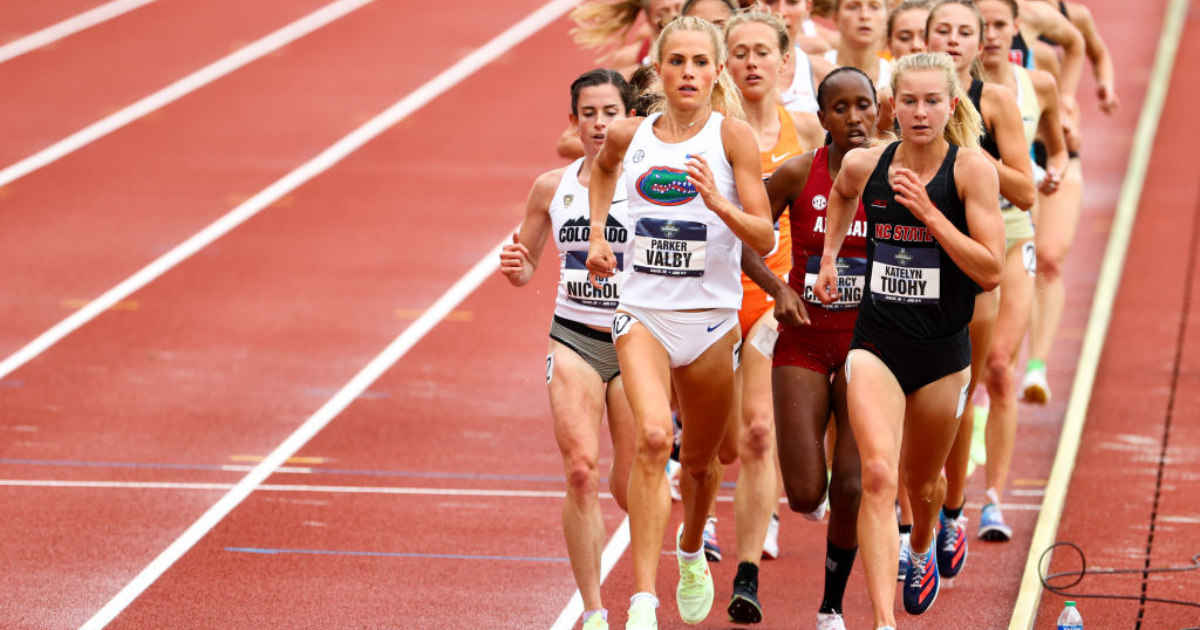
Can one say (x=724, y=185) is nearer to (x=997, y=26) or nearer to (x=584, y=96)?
(x=584, y=96)

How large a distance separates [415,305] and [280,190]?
9.89ft

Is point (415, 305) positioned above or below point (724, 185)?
below

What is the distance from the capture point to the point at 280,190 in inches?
610

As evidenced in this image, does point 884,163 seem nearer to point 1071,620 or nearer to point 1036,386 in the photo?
point 1071,620

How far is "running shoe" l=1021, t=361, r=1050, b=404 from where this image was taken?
35.0 ft

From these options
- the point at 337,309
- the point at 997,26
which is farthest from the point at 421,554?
the point at 337,309

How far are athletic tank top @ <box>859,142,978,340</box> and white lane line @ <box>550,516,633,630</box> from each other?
1.41 meters

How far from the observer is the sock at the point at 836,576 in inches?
279

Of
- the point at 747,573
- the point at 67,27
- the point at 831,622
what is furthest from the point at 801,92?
the point at 67,27

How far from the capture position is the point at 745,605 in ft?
24.0

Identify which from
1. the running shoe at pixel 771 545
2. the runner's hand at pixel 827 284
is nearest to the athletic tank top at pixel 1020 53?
the running shoe at pixel 771 545

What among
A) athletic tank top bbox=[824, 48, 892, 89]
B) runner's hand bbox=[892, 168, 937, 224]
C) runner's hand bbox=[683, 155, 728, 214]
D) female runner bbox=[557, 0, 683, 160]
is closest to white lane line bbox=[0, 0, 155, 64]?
female runner bbox=[557, 0, 683, 160]

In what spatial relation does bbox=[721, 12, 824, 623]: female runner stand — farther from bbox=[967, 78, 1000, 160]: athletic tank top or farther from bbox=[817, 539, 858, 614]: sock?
bbox=[967, 78, 1000, 160]: athletic tank top

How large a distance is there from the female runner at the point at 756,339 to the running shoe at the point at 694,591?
0.48 feet
